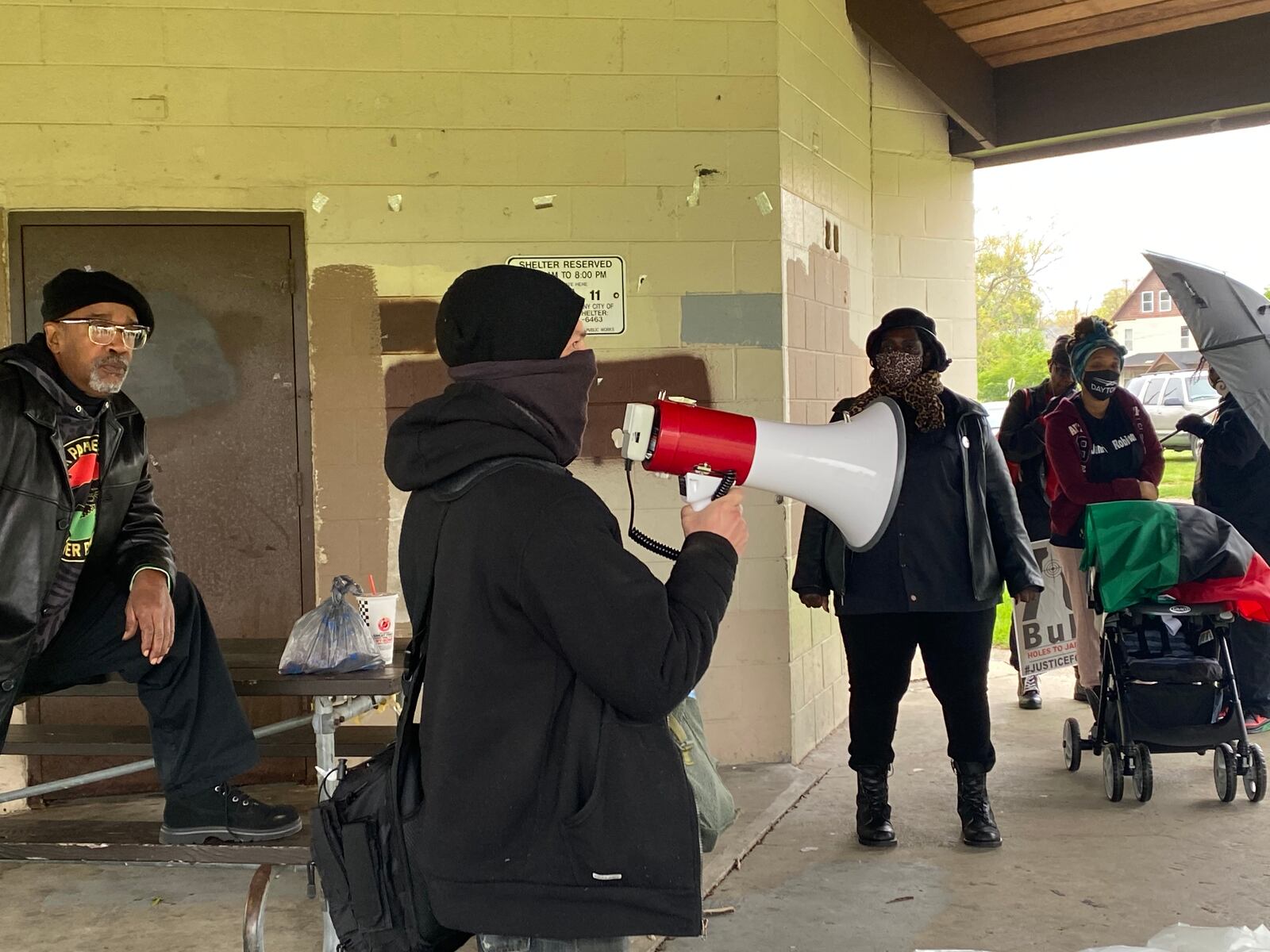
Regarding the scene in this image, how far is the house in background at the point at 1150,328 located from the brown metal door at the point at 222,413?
24.0 metres

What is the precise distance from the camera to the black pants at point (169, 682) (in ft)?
10.00

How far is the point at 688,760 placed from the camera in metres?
1.93

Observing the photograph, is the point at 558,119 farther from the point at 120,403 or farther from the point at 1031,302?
the point at 1031,302

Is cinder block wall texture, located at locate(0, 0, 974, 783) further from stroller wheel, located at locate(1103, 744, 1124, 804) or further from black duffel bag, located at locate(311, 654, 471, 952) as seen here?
black duffel bag, located at locate(311, 654, 471, 952)

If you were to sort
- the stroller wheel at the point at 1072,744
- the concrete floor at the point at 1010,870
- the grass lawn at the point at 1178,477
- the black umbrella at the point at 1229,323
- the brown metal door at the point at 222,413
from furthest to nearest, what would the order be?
the grass lawn at the point at 1178,477
the stroller wheel at the point at 1072,744
the brown metal door at the point at 222,413
the concrete floor at the point at 1010,870
the black umbrella at the point at 1229,323

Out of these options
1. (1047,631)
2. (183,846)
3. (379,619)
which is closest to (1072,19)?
(1047,631)

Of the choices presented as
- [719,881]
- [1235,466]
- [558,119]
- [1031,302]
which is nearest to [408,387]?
[558,119]

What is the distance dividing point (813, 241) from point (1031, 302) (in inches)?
709

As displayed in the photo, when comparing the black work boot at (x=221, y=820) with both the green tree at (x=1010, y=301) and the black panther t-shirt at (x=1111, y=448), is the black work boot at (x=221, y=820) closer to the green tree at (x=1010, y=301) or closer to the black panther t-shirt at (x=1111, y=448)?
the black panther t-shirt at (x=1111, y=448)

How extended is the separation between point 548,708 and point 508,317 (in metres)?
0.57

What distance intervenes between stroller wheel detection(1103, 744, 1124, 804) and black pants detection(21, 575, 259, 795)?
9.89 feet

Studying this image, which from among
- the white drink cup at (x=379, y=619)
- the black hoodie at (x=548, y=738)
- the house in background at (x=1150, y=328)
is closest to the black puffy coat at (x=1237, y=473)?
the white drink cup at (x=379, y=619)

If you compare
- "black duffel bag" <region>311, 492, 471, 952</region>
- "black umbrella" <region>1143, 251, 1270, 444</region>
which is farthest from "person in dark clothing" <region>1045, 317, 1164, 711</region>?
"black duffel bag" <region>311, 492, 471, 952</region>

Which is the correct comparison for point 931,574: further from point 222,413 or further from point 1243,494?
point 222,413
